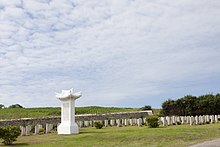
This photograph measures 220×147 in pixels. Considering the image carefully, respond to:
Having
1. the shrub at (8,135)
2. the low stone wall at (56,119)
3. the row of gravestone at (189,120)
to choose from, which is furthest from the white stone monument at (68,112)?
the row of gravestone at (189,120)

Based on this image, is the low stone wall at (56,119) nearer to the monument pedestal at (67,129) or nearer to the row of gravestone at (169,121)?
the row of gravestone at (169,121)

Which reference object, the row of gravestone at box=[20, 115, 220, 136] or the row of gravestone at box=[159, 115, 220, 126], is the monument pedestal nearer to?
the row of gravestone at box=[20, 115, 220, 136]

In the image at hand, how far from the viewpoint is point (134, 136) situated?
63.5ft

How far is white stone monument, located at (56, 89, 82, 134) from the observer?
1003 inches

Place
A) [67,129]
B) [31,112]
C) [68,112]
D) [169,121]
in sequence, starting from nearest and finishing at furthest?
[67,129], [68,112], [169,121], [31,112]

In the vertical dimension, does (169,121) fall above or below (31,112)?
below

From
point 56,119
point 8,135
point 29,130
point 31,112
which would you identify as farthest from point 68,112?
point 31,112

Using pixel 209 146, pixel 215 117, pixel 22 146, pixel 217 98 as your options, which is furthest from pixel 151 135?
pixel 217 98

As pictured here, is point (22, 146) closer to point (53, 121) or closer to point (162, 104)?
point (53, 121)

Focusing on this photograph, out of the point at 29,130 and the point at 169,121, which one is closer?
the point at 29,130

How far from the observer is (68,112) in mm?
25984

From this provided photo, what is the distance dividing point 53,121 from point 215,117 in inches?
675

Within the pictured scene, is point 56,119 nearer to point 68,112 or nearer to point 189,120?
point 68,112

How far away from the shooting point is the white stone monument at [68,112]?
25.5m
